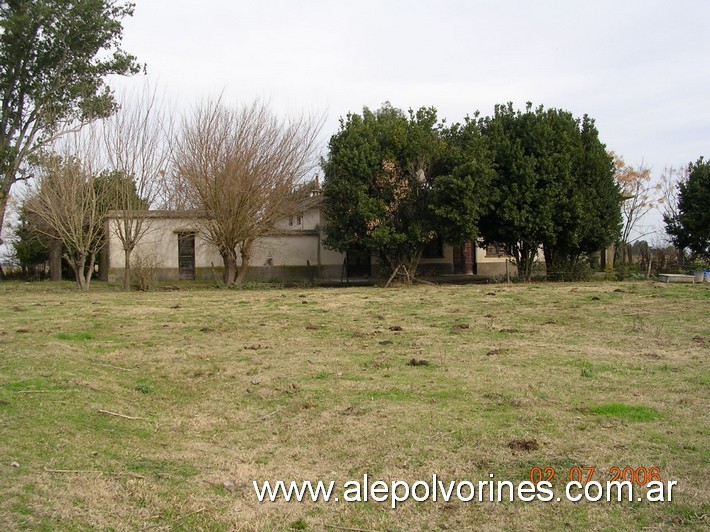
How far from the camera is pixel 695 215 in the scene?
25.8 metres

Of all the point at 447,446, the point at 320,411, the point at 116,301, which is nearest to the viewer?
the point at 447,446

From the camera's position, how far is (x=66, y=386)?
22.1ft

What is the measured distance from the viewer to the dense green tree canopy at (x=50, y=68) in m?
24.6

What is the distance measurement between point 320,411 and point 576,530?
315 cm

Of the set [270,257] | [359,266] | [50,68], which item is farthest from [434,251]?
[50,68]

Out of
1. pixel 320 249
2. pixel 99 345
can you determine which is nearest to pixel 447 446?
pixel 99 345

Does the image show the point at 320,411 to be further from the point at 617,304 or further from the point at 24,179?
the point at 24,179

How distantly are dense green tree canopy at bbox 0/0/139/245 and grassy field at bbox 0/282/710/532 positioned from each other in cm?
1649

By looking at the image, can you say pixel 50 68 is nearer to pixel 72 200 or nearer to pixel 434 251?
pixel 72 200

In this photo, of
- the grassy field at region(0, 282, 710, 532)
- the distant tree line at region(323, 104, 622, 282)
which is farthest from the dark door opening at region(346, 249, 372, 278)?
the grassy field at region(0, 282, 710, 532)
